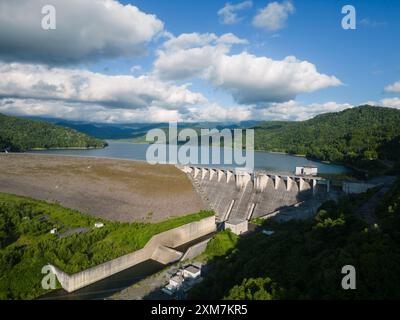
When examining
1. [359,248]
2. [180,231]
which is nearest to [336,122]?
[180,231]

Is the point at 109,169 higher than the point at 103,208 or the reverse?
higher

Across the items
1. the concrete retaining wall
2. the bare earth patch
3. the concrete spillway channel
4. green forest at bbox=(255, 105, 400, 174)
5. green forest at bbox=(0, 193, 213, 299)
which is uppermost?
green forest at bbox=(255, 105, 400, 174)

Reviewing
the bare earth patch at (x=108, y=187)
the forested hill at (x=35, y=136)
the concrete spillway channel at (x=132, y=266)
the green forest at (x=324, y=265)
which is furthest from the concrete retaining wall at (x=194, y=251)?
the forested hill at (x=35, y=136)

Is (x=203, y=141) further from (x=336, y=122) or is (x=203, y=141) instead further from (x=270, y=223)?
(x=270, y=223)

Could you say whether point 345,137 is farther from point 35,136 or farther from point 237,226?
point 35,136

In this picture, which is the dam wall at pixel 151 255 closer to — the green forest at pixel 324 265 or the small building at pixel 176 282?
the small building at pixel 176 282

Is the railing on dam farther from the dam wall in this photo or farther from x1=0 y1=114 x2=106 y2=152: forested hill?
x1=0 y1=114 x2=106 y2=152: forested hill

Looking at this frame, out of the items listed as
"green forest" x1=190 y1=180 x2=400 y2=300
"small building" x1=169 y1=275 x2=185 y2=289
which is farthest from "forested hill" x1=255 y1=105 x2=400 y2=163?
"small building" x1=169 y1=275 x2=185 y2=289

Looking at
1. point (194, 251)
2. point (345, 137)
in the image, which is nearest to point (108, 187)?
point (194, 251)
